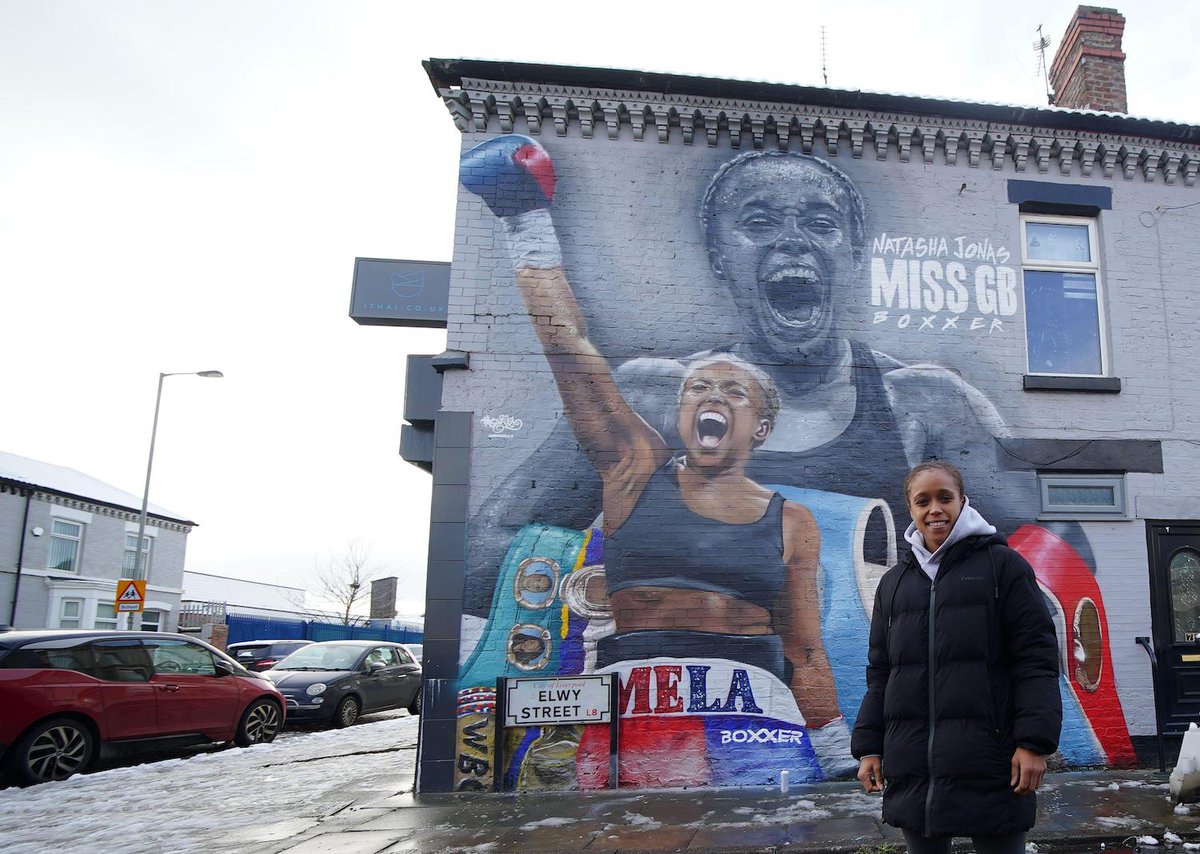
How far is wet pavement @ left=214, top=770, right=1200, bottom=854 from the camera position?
573cm

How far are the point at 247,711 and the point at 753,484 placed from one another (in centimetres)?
763

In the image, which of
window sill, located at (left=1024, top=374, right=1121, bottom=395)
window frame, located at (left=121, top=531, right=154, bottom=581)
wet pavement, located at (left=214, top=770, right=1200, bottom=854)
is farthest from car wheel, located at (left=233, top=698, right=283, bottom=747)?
window frame, located at (left=121, top=531, right=154, bottom=581)

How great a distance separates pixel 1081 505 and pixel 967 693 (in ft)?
21.4

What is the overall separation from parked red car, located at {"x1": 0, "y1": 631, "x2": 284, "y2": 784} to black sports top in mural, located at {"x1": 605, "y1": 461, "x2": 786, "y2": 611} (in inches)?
232

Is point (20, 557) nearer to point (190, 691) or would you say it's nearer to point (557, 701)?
point (190, 691)

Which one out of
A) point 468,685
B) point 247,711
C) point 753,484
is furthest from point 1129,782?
point 247,711

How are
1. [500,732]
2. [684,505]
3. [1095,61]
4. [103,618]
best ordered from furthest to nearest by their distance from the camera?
1. [103,618]
2. [1095,61]
3. [684,505]
4. [500,732]

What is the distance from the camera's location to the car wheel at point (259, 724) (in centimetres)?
1127

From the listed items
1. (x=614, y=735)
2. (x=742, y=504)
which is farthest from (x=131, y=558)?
(x=742, y=504)

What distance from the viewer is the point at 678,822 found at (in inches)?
250

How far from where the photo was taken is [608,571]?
786cm

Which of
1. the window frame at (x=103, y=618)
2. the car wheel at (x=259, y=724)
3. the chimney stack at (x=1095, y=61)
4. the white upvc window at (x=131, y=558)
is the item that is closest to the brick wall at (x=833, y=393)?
the chimney stack at (x=1095, y=61)

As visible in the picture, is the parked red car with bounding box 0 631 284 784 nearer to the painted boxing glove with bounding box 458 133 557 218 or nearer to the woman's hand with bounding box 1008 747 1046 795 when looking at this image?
the painted boxing glove with bounding box 458 133 557 218

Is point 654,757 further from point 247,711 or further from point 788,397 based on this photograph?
point 247,711
